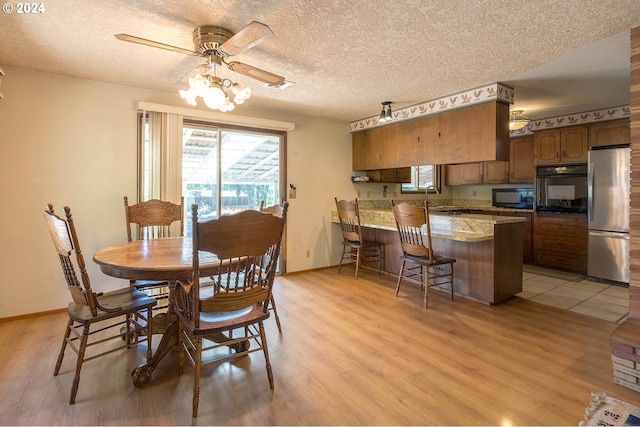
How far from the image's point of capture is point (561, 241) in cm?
462

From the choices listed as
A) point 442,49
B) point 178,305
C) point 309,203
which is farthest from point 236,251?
point 309,203

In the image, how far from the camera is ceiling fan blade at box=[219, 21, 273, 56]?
5.37 ft

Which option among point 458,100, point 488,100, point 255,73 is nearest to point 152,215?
point 255,73

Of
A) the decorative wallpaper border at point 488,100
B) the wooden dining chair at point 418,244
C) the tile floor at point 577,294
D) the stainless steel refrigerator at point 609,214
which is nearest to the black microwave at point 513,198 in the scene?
the decorative wallpaper border at point 488,100

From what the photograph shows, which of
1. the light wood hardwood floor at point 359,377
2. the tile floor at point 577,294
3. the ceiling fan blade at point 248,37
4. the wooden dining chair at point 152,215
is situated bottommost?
the light wood hardwood floor at point 359,377

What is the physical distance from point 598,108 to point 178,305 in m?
5.53

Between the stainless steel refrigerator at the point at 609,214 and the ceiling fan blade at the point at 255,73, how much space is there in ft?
14.3

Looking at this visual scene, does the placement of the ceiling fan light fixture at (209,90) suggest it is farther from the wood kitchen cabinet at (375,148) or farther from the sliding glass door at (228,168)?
the wood kitchen cabinet at (375,148)

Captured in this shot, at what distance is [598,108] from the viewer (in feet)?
13.8

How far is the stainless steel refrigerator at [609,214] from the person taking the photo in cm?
390

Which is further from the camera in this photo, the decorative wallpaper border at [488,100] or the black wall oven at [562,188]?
the black wall oven at [562,188]

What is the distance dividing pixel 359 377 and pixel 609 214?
4.19m

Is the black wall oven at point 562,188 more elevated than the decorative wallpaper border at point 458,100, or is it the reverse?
the decorative wallpaper border at point 458,100

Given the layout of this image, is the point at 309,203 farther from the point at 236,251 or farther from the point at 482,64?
the point at 236,251
